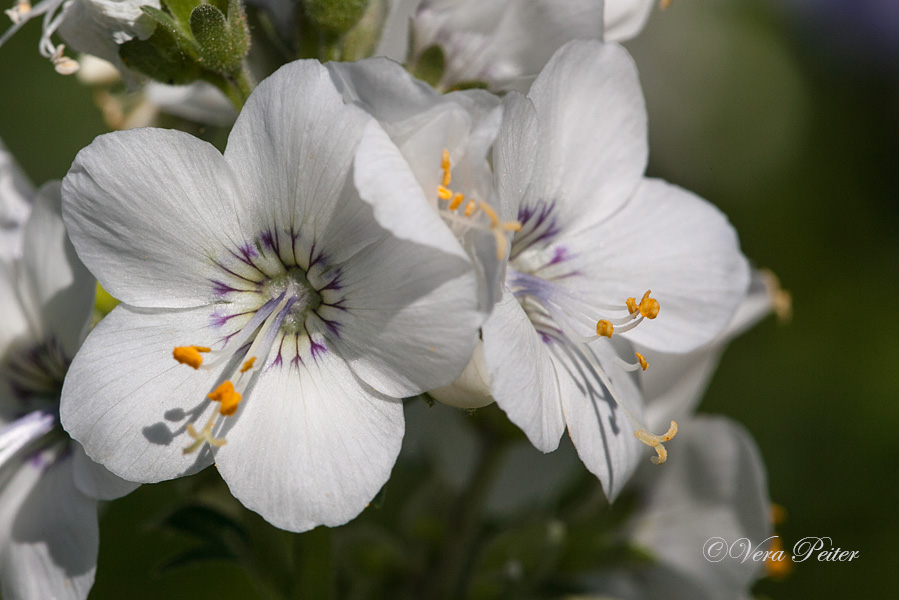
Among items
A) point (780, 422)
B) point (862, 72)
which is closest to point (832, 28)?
point (862, 72)

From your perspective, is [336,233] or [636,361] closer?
[336,233]

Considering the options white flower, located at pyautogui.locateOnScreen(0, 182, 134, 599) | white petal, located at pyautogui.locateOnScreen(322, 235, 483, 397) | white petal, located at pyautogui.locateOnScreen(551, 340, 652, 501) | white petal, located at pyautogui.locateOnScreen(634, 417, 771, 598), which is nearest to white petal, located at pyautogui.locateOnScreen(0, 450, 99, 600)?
white flower, located at pyautogui.locateOnScreen(0, 182, 134, 599)

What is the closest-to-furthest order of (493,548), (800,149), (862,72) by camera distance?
(493,548) → (800,149) → (862,72)

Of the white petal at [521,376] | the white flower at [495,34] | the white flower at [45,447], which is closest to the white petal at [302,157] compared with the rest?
the white petal at [521,376]

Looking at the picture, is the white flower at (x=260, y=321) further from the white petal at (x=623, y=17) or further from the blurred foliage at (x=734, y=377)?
the white petal at (x=623, y=17)

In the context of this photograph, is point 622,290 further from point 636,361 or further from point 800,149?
point 800,149

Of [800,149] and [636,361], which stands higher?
[636,361]
